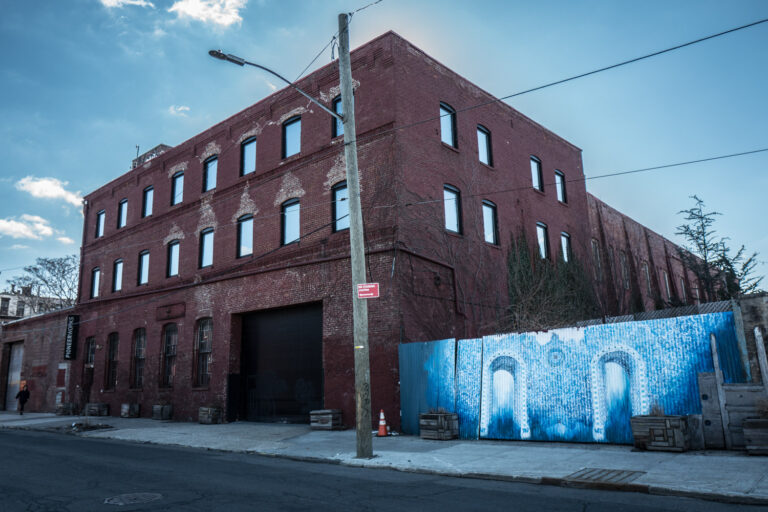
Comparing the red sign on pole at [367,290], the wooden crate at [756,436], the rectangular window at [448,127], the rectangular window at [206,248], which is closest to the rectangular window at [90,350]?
the rectangular window at [206,248]

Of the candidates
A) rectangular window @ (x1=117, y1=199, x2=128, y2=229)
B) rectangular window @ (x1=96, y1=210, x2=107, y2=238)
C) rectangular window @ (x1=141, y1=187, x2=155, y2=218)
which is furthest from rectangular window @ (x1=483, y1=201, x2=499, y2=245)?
rectangular window @ (x1=96, y1=210, x2=107, y2=238)

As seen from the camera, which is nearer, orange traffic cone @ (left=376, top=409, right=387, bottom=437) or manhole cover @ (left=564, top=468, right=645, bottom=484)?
manhole cover @ (left=564, top=468, right=645, bottom=484)

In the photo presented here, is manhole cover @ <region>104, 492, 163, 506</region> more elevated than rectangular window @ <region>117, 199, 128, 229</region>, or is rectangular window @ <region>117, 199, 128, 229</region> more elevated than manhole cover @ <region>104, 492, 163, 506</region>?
rectangular window @ <region>117, 199, 128, 229</region>

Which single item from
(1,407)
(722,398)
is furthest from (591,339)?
(1,407)

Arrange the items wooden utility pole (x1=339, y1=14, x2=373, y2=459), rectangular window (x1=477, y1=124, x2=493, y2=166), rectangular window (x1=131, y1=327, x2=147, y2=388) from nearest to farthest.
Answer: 1. wooden utility pole (x1=339, y1=14, x2=373, y2=459)
2. rectangular window (x1=477, y1=124, x2=493, y2=166)
3. rectangular window (x1=131, y1=327, x2=147, y2=388)

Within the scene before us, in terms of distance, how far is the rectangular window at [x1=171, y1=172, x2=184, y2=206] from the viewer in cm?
2461

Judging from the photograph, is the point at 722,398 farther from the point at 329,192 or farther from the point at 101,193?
the point at 101,193

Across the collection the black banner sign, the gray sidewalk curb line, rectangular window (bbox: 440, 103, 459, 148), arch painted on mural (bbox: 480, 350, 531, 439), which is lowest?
the gray sidewalk curb line

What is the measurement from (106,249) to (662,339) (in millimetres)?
26615

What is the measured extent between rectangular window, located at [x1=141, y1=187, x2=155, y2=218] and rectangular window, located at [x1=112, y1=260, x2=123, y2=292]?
289cm

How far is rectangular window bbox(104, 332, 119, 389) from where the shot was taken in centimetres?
2561

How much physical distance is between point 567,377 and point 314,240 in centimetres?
924

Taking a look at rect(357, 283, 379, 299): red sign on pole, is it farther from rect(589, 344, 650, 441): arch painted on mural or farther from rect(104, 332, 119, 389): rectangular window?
rect(104, 332, 119, 389): rectangular window

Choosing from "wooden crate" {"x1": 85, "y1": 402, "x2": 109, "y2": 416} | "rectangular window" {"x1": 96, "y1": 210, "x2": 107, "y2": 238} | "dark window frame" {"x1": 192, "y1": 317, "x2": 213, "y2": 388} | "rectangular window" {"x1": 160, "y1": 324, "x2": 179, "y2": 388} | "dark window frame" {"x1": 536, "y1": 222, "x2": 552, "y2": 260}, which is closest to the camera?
"dark window frame" {"x1": 192, "y1": 317, "x2": 213, "y2": 388}
